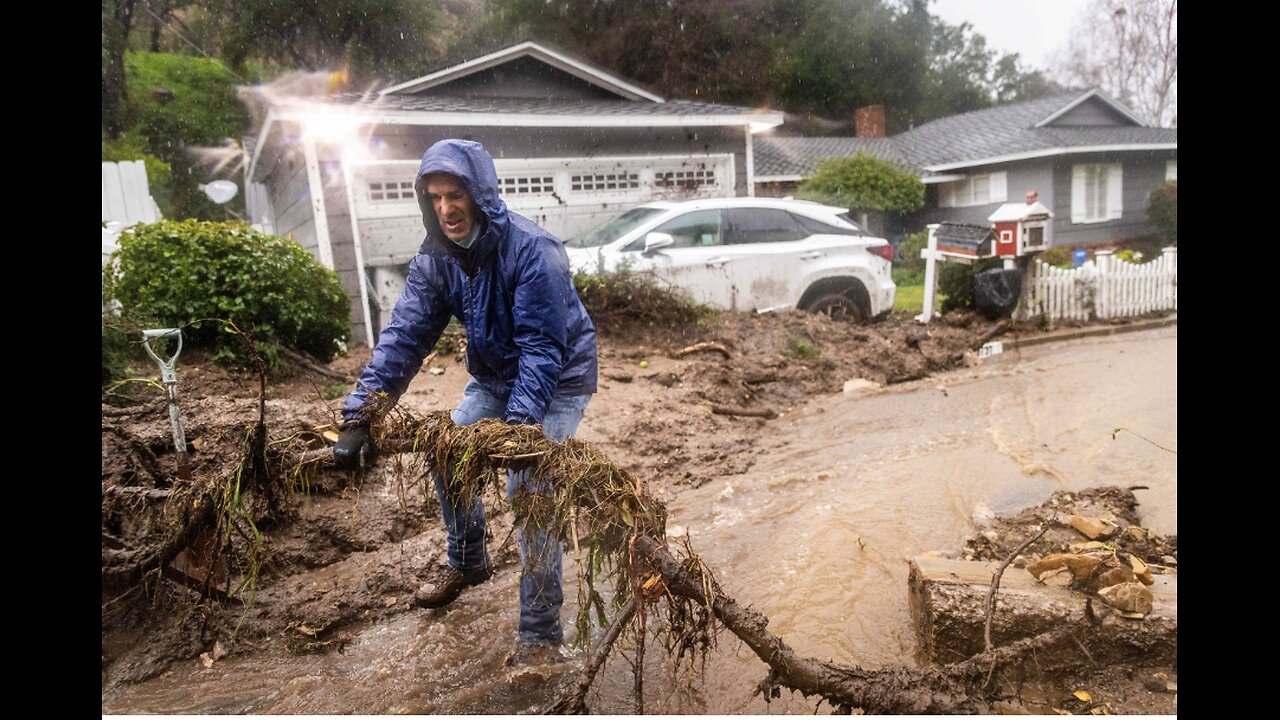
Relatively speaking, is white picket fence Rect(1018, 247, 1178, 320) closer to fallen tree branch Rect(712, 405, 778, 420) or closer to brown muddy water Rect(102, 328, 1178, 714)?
brown muddy water Rect(102, 328, 1178, 714)

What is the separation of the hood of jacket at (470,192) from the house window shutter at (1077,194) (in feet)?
50.8

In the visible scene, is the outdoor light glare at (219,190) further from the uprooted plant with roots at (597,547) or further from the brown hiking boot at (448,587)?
the brown hiking boot at (448,587)

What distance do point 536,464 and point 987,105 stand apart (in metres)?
13.8

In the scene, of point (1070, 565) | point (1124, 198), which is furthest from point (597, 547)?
point (1124, 198)

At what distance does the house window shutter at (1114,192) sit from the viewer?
1428 centimetres

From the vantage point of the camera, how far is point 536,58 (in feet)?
22.9

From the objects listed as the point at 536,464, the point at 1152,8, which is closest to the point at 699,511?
the point at 536,464

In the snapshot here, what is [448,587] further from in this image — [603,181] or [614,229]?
[603,181]

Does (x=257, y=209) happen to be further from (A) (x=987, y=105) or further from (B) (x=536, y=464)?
(A) (x=987, y=105)

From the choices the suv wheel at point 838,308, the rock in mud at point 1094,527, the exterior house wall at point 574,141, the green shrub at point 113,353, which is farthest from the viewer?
the suv wheel at point 838,308

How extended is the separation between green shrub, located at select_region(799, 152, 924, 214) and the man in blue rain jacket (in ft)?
34.2

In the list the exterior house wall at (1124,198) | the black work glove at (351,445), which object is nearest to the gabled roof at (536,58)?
the black work glove at (351,445)

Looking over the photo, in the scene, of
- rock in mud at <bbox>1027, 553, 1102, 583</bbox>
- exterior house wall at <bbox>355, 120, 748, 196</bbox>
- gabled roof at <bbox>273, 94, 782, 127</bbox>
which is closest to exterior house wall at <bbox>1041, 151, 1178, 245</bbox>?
gabled roof at <bbox>273, 94, 782, 127</bbox>
